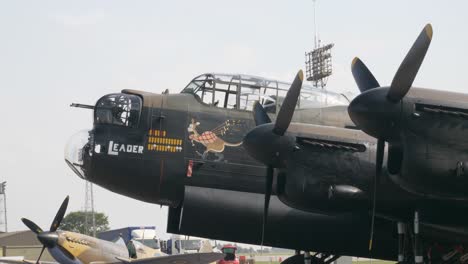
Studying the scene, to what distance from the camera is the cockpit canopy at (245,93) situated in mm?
16906

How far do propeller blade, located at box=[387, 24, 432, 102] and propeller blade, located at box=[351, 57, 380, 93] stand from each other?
2052 millimetres

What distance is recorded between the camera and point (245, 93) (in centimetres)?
1709

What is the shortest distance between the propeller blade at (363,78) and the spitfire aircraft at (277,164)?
3 cm

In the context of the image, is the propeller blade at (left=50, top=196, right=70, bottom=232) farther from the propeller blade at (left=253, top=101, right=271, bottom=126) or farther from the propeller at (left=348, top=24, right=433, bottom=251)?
the propeller at (left=348, top=24, right=433, bottom=251)

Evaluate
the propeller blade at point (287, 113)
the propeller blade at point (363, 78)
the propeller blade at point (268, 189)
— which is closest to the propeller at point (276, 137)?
the propeller blade at point (287, 113)

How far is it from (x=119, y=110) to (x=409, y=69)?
706cm

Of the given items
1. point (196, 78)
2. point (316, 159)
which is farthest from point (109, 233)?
point (316, 159)

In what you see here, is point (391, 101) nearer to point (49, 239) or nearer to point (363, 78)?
point (363, 78)

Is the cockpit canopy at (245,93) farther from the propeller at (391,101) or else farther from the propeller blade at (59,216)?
the propeller blade at (59,216)

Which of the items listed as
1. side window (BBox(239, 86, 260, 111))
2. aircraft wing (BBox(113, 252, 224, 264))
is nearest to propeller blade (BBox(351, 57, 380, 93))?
side window (BBox(239, 86, 260, 111))

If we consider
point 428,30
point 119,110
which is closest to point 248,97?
point 119,110

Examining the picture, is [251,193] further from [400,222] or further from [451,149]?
[451,149]

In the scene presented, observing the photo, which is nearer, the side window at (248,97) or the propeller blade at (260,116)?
the propeller blade at (260,116)

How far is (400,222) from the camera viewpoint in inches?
551
